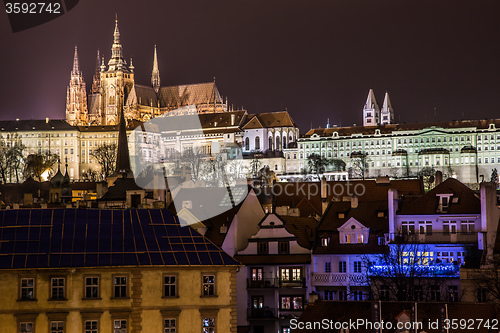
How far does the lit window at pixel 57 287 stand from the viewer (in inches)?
1511

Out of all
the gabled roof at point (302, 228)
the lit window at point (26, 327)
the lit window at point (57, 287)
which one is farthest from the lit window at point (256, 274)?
the lit window at point (26, 327)

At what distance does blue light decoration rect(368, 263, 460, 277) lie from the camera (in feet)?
145

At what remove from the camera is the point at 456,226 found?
157ft

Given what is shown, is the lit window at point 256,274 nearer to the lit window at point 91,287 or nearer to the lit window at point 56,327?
the lit window at point 91,287

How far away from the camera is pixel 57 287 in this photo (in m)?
38.5

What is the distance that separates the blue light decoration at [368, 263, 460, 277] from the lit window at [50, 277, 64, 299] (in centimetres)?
1458

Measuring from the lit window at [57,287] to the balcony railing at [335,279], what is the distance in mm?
14934

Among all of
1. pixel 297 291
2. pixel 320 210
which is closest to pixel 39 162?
pixel 320 210

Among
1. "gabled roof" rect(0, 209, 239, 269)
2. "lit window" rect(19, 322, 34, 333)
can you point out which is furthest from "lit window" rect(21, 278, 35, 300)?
"lit window" rect(19, 322, 34, 333)

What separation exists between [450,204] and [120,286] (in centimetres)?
1824

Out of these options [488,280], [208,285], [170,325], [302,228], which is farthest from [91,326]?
[302,228]

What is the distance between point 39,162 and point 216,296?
141 metres

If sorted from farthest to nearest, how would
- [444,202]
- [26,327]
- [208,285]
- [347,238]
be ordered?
1. [347,238]
2. [444,202]
3. [208,285]
4. [26,327]

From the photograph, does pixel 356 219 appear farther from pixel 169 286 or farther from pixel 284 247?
pixel 169 286
